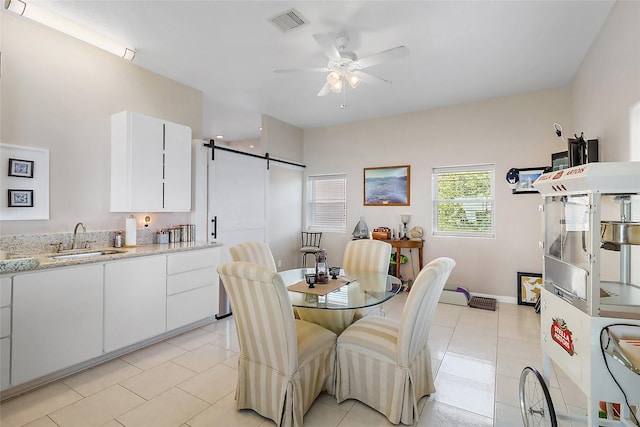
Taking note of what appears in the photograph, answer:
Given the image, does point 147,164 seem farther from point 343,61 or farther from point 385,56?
point 385,56

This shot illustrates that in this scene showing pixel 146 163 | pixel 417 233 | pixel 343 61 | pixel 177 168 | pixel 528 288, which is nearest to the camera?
pixel 343 61

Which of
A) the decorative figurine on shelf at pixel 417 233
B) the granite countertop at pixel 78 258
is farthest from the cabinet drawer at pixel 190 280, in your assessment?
the decorative figurine on shelf at pixel 417 233

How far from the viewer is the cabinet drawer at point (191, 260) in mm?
3092

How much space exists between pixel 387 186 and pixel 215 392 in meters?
3.95

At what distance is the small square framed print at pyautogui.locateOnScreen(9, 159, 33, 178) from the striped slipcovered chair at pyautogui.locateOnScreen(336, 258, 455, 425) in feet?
→ 9.75

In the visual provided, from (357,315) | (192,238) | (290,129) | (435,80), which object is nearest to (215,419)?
(357,315)

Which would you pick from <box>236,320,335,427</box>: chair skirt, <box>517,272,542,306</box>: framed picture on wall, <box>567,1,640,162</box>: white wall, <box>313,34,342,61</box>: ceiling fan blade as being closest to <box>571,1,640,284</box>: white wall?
<box>567,1,640,162</box>: white wall

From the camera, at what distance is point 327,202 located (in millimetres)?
5816

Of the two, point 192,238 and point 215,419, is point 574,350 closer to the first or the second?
point 215,419

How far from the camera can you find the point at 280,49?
3.02 meters

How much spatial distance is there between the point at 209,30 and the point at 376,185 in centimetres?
345

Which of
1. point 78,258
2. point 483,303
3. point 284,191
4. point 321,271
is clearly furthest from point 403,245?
point 78,258

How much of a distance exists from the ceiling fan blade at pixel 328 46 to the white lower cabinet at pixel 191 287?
2462 mm

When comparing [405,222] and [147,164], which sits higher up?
[147,164]
